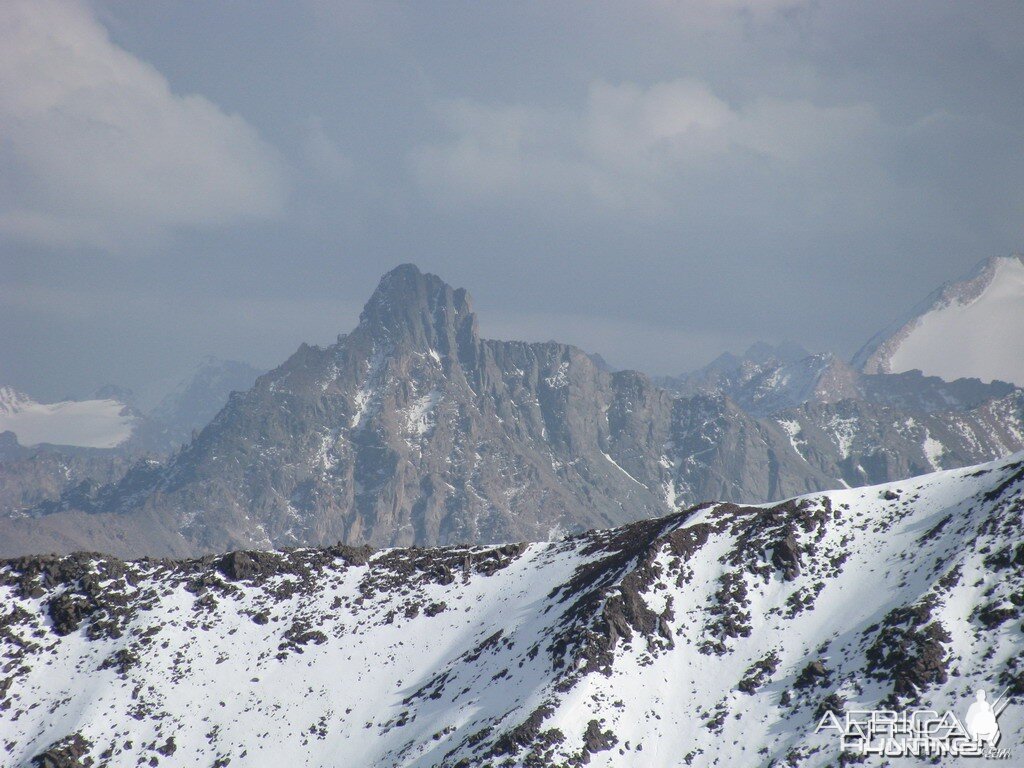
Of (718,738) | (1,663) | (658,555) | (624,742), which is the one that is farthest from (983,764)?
(1,663)

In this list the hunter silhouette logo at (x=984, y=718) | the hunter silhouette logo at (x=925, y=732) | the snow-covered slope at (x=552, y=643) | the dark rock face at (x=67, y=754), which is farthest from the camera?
the dark rock face at (x=67, y=754)

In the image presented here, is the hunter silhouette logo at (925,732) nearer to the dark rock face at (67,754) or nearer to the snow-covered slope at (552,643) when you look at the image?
the snow-covered slope at (552,643)

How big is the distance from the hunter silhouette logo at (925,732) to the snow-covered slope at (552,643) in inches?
57.6

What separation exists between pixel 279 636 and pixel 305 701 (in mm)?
16945

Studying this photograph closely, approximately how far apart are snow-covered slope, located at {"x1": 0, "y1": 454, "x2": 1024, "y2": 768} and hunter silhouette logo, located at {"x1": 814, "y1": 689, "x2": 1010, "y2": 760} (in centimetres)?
146

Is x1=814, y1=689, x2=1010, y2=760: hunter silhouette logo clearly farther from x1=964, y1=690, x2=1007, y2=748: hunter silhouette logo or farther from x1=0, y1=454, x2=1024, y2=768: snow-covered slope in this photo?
x1=0, y1=454, x2=1024, y2=768: snow-covered slope

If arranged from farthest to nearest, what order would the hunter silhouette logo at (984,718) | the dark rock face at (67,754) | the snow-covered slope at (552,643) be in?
the dark rock face at (67,754) → the snow-covered slope at (552,643) → the hunter silhouette logo at (984,718)

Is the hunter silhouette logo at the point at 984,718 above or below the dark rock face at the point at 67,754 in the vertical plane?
below

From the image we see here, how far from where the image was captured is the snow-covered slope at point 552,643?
10950cm

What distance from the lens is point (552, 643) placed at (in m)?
130

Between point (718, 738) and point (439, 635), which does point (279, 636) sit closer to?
point (439, 635)

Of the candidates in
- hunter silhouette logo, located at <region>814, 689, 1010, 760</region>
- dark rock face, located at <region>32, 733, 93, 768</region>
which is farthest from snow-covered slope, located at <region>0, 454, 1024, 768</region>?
hunter silhouette logo, located at <region>814, 689, 1010, 760</region>

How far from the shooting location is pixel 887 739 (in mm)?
98500

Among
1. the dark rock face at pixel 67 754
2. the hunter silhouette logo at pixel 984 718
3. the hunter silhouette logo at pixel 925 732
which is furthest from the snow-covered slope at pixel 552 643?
the hunter silhouette logo at pixel 925 732
